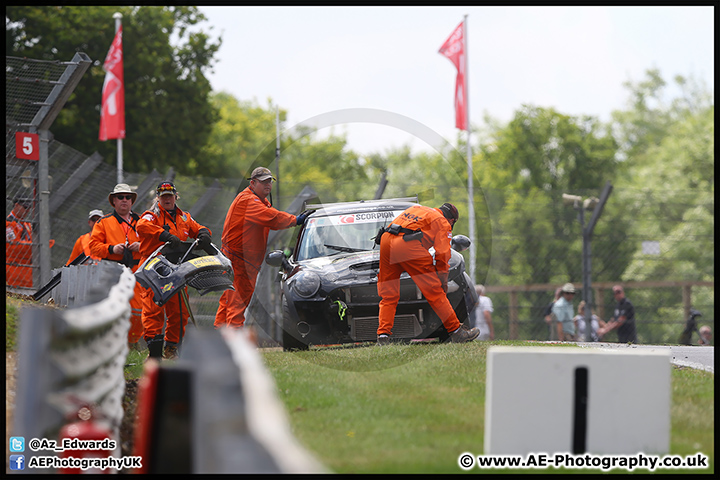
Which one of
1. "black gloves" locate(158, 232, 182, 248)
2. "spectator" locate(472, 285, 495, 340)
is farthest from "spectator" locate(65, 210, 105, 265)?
"spectator" locate(472, 285, 495, 340)

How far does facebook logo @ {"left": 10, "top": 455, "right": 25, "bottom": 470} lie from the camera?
392 centimetres

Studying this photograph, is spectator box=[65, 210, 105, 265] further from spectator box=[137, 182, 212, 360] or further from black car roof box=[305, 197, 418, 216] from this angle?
black car roof box=[305, 197, 418, 216]

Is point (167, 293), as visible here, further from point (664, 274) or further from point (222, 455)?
point (664, 274)

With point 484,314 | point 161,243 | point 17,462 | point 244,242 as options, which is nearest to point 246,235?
point 244,242

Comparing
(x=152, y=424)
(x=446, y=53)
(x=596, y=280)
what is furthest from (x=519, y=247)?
(x=152, y=424)

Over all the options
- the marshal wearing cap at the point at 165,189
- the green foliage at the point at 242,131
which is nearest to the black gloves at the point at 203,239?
the marshal wearing cap at the point at 165,189

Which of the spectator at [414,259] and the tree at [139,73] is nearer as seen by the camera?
the spectator at [414,259]

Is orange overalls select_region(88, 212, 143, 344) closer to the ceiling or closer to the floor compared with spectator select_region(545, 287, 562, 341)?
closer to the ceiling

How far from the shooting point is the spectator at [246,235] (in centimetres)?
992

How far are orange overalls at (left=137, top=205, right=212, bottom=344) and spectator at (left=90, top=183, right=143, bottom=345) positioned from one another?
23.2 inches

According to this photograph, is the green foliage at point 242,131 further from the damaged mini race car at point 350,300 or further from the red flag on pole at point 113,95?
the damaged mini race car at point 350,300

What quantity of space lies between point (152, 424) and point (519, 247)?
35.5m

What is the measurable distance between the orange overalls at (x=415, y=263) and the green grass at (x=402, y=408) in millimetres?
783
